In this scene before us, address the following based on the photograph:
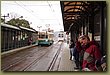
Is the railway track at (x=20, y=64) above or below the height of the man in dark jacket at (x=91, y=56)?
below

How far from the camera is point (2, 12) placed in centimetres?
547

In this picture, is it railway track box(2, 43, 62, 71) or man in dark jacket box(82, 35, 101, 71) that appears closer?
man in dark jacket box(82, 35, 101, 71)

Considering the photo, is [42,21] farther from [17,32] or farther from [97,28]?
[17,32]

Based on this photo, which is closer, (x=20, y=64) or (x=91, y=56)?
(x=91, y=56)

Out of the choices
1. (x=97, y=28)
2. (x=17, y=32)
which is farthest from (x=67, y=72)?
(x=17, y=32)

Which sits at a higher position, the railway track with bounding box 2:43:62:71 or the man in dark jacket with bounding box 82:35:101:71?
the man in dark jacket with bounding box 82:35:101:71

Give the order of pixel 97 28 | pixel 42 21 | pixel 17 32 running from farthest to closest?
pixel 17 32 < pixel 42 21 < pixel 97 28

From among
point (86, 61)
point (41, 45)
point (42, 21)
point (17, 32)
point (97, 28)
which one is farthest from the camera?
point (41, 45)

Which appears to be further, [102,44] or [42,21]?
[42,21]

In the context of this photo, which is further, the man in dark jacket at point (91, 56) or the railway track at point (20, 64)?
the railway track at point (20, 64)

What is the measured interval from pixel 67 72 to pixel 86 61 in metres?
0.54

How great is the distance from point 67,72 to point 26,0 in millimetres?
1579

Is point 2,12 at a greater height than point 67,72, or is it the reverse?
point 2,12

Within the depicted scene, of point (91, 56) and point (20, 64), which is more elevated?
point (91, 56)
